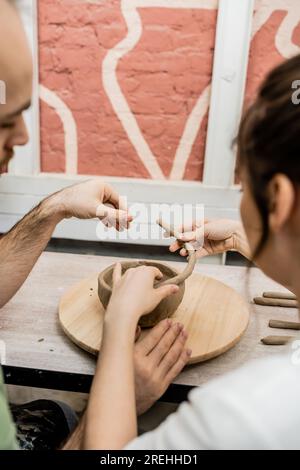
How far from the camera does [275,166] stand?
→ 780 millimetres

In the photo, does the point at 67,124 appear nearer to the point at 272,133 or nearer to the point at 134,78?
the point at 134,78

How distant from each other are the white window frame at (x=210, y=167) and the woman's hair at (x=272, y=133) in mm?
1715

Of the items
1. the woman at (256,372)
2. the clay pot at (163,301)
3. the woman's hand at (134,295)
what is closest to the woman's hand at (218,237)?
the clay pot at (163,301)

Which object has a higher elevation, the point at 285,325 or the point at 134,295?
the point at 134,295

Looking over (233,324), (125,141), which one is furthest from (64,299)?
(125,141)

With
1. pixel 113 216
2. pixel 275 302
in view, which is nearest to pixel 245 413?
pixel 275 302

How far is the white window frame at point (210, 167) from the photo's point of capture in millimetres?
2402

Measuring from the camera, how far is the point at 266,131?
79 cm

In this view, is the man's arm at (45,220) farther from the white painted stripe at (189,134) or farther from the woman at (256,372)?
the white painted stripe at (189,134)

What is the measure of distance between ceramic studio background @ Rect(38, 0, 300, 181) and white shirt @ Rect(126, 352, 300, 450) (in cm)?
198

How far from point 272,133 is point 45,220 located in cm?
95

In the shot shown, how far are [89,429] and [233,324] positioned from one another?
0.49 m

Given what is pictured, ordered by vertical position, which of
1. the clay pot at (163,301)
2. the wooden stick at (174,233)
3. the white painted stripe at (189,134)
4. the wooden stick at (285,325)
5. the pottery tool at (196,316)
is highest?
the white painted stripe at (189,134)
